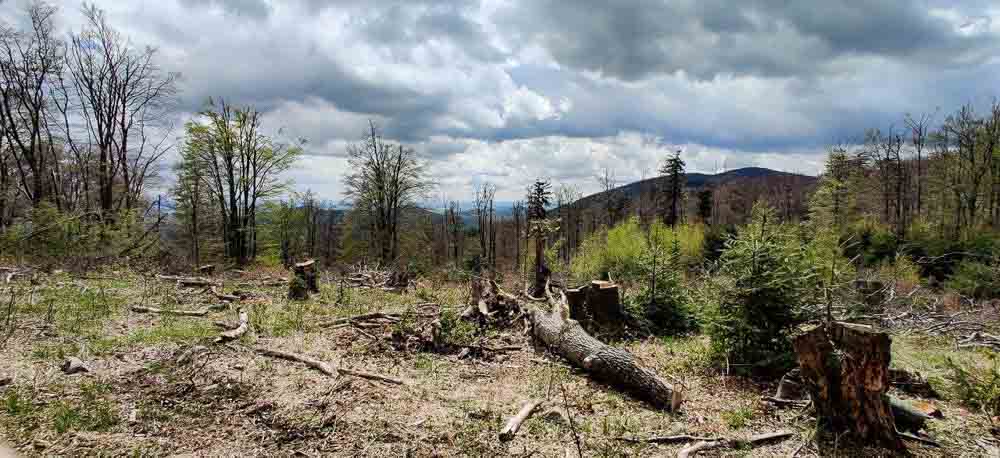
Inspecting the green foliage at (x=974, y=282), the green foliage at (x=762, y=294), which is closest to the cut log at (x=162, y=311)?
the green foliage at (x=762, y=294)

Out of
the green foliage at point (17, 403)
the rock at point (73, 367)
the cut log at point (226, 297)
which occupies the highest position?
the cut log at point (226, 297)

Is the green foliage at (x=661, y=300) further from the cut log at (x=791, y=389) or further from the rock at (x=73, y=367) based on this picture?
the rock at (x=73, y=367)

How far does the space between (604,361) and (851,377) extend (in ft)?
9.06

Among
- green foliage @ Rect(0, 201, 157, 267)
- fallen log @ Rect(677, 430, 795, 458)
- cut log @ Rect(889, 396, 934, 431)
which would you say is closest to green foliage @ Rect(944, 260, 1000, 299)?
cut log @ Rect(889, 396, 934, 431)

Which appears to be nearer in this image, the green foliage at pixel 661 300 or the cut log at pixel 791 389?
the cut log at pixel 791 389

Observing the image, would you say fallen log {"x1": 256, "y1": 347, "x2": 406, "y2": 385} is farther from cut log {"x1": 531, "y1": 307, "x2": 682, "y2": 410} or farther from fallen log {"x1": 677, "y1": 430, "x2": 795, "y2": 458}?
fallen log {"x1": 677, "y1": 430, "x2": 795, "y2": 458}

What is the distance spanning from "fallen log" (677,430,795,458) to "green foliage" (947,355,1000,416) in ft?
8.16

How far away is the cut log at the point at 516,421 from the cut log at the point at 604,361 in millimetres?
1323

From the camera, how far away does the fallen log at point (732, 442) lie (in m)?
4.33

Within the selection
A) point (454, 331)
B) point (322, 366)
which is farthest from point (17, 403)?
point (454, 331)

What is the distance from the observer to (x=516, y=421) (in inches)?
190

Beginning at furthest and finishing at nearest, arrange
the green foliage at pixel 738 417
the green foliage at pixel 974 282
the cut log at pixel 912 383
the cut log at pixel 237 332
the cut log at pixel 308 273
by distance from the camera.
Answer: the green foliage at pixel 974 282 → the cut log at pixel 308 273 → the cut log at pixel 237 332 → the cut log at pixel 912 383 → the green foliage at pixel 738 417

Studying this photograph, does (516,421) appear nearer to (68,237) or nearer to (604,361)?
(604,361)

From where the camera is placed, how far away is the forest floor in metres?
4.38
